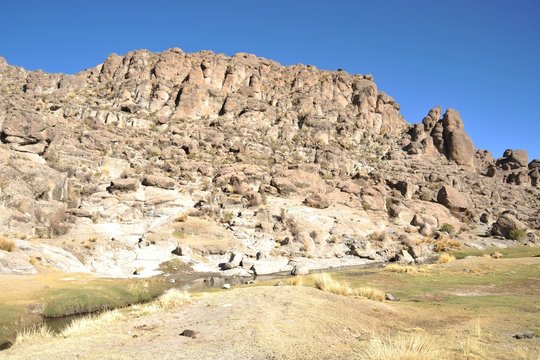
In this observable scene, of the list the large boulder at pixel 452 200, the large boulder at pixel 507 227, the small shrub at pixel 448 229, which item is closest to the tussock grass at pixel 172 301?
the small shrub at pixel 448 229

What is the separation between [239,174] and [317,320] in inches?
2479

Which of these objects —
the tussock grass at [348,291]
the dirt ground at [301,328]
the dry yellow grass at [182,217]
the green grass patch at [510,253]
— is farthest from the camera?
the dry yellow grass at [182,217]

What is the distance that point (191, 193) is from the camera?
68.2 m

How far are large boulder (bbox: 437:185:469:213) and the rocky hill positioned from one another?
15.6 inches

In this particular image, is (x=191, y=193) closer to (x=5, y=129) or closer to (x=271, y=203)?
(x=271, y=203)

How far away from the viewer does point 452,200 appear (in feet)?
303

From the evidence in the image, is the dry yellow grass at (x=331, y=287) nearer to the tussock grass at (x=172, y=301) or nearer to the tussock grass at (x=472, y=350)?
the tussock grass at (x=172, y=301)

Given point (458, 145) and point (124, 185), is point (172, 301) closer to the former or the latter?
point (124, 185)

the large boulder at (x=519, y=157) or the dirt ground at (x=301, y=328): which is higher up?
the large boulder at (x=519, y=157)

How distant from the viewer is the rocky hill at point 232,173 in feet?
155

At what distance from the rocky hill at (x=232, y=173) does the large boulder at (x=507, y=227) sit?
290 mm

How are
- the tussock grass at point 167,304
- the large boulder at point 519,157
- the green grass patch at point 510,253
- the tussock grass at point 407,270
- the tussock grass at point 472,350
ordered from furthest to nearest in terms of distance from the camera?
the large boulder at point 519,157 → the green grass patch at point 510,253 → the tussock grass at point 407,270 → the tussock grass at point 167,304 → the tussock grass at point 472,350

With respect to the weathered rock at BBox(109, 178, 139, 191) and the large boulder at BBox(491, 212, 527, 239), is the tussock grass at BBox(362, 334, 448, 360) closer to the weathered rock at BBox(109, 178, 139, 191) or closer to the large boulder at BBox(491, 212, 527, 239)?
the weathered rock at BBox(109, 178, 139, 191)

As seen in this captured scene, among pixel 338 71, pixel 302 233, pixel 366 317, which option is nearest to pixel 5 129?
pixel 302 233
